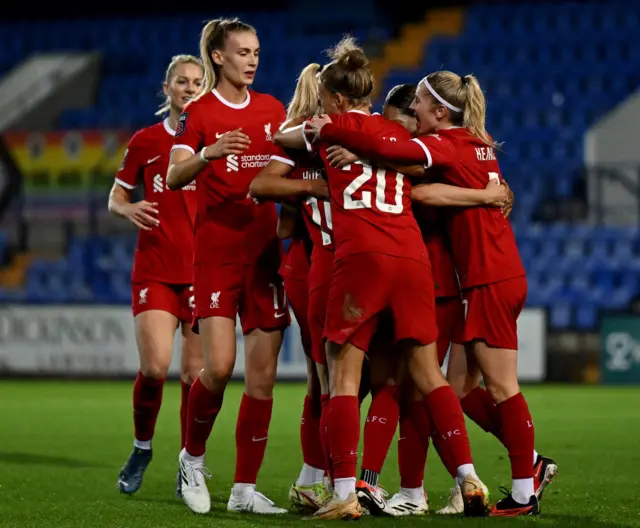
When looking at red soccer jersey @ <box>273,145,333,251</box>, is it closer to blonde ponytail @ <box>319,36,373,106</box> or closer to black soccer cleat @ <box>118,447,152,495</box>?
blonde ponytail @ <box>319,36,373,106</box>

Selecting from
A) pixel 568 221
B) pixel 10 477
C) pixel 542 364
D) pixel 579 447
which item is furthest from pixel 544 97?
pixel 10 477

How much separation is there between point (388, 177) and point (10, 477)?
10.1 ft

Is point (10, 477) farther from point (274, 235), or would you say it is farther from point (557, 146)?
point (557, 146)

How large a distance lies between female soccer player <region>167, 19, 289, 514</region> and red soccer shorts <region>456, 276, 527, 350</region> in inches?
36.0

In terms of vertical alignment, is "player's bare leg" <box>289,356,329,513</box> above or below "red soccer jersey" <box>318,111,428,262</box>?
below

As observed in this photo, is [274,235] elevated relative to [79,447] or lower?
elevated

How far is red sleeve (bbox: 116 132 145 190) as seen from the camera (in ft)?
22.6

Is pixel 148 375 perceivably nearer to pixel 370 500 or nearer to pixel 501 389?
pixel 370 500

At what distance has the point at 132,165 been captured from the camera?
6902 mm

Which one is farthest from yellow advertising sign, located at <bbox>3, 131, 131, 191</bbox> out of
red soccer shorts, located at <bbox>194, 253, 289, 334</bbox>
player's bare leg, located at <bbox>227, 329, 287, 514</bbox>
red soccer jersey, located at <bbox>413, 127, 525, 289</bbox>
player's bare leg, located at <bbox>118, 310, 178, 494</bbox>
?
red soccer jersey, located at <bbox>413, 127, 525, 289</bbox>

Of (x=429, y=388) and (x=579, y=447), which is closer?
(x=429, y=388)

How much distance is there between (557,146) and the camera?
1892 cm

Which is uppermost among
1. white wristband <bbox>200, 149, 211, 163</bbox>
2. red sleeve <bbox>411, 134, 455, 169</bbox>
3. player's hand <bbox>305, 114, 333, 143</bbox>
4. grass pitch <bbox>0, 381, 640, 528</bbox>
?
player's hand <bbox>305, 114, 333, 143</bbox>

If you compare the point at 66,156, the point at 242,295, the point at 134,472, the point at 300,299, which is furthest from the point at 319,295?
the point at 66,156
